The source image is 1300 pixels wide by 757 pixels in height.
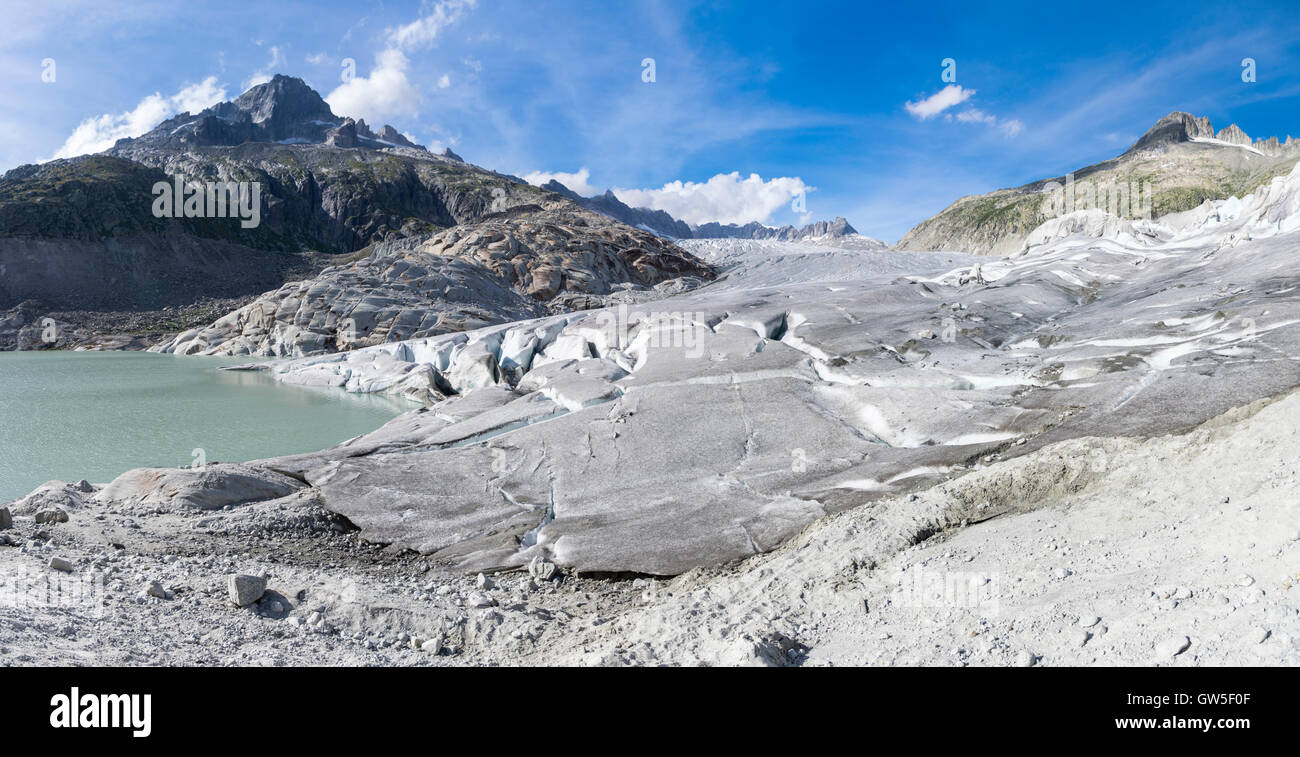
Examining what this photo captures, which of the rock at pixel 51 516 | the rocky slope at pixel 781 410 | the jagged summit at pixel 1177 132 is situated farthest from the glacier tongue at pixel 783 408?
the jagged summit at pixel 1177 132

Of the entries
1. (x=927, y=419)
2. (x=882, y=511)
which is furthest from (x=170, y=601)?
(x=927, y=419)

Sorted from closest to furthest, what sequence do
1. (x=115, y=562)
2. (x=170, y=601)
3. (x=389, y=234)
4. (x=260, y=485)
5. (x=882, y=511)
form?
(x=170, y=601) < (x=115, y=562) < (x=882, y=511) < (x=260, y=485) < (x=389, y=234)

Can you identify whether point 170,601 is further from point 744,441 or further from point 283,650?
point 744,441

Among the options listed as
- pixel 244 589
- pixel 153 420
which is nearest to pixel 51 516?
pixel 244 589

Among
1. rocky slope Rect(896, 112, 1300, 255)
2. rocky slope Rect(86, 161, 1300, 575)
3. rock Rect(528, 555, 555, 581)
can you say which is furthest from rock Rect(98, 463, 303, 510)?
rocky slope Rect(896, 112, 1300, 255)

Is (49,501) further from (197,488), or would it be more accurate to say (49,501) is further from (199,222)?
(199,222)
